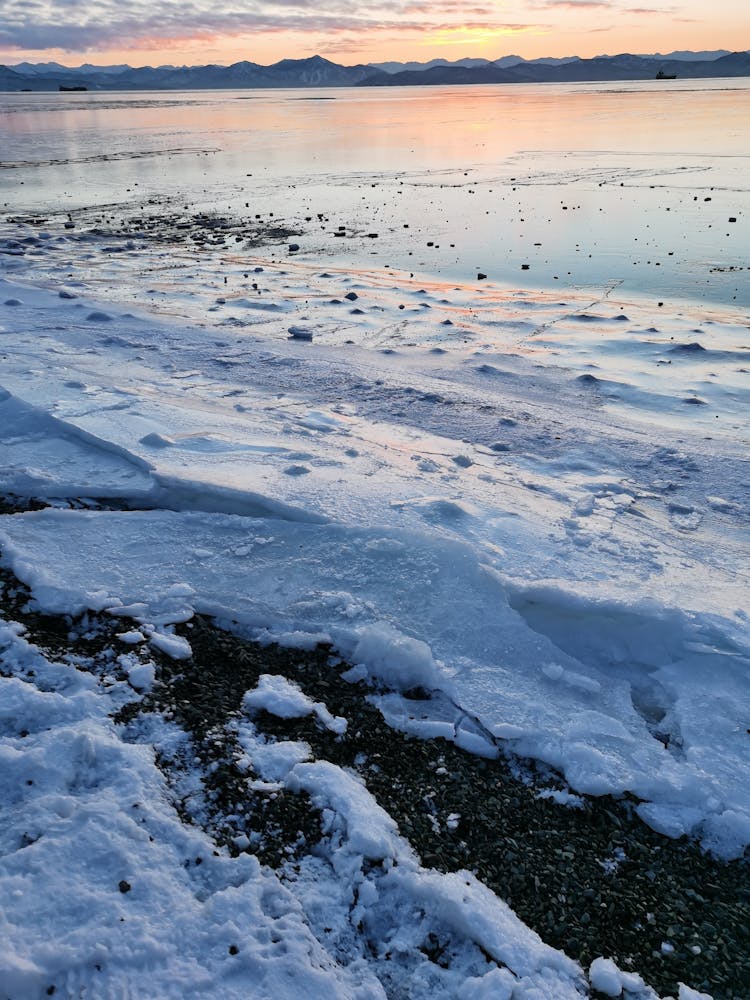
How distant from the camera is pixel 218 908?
1992mm

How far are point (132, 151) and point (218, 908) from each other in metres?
29.6

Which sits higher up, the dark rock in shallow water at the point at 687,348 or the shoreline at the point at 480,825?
the dark rock in shallow water at the point at 687,348

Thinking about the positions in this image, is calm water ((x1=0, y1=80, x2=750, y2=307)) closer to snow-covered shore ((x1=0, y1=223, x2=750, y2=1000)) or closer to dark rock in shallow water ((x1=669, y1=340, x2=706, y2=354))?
dark rock in shallow water ((x1=669, y1=340, x2=706, y2=354))

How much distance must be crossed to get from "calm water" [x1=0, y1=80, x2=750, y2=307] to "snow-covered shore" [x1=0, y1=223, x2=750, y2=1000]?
4329mm

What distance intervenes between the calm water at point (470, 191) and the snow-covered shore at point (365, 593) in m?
4.33

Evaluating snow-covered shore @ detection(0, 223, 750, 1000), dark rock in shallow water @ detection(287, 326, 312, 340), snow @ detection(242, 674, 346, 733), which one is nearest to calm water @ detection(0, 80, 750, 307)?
dark rock in shallow water @ detection(287, 326, 312, 340)

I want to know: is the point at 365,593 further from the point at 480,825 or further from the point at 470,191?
the point at 470,191

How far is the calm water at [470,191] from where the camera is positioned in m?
10.7

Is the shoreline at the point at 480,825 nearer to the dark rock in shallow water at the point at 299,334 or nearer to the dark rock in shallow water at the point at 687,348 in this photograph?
the dark rock in shallow water at the point at 299,334

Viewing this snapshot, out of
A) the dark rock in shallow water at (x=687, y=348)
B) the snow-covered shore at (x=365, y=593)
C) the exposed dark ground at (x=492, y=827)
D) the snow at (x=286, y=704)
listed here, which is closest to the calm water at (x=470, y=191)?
the dark rock in shallow water at (x=687, y=348)

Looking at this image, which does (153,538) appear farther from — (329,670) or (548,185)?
(548,185)

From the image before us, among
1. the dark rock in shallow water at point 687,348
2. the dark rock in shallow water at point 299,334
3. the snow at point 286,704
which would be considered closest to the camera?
the snow at point 286,704

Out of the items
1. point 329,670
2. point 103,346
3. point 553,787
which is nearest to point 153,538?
point 329,670

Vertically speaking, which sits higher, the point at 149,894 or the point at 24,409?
the point at 24,409
